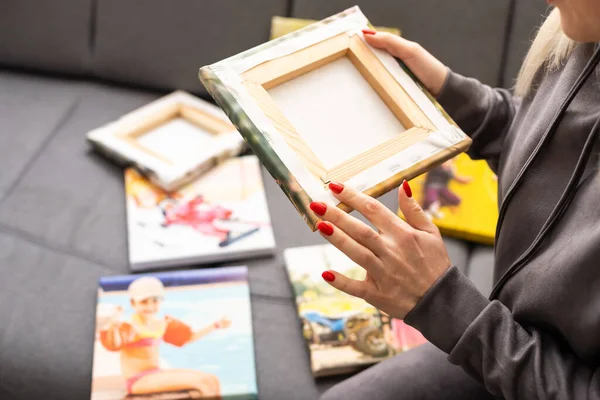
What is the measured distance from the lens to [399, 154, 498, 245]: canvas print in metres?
1.29

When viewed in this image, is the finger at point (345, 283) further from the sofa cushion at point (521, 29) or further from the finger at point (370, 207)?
the sofa cushion at point (521, 29)

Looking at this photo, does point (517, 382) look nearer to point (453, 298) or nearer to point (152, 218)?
point (453, 298)

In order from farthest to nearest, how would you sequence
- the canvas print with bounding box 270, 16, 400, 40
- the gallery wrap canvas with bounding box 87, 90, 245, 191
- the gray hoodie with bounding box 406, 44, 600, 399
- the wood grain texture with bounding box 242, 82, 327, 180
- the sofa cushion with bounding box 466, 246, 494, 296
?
the canvas print with bounding box 270, 16, 400, 40 < the gallery wrap canvas with bounding box 87, 90, 245, 191 < the sofa cushion with bounding box 466, 246, 494, 296 < the wood grain texture with bounding box 242, 82, 327, 180 < the gray hoodie with bounding box 406, 44, 600, 399

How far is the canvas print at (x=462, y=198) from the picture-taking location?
129 cm

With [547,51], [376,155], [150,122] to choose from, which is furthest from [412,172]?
[150,122]

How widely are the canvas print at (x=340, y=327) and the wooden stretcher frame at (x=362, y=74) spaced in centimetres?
39

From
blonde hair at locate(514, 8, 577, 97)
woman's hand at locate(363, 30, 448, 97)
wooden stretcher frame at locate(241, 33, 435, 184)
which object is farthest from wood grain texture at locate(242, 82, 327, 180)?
blonde hair at locate(514, 8, 577, 97)

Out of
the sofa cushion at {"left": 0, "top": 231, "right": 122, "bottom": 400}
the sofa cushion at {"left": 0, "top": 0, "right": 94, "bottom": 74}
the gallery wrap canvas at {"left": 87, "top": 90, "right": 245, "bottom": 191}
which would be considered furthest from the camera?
the sofa cushion at {"left": 0, "top": 0, "right": 94, "bottom": 74}

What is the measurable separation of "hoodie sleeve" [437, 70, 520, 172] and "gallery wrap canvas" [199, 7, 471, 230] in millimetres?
79

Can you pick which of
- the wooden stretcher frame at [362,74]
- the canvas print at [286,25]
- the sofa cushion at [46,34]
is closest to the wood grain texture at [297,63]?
the wooden stretcher frame at [362,74]

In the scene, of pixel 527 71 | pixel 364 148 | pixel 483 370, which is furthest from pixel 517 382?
pixel 527 71

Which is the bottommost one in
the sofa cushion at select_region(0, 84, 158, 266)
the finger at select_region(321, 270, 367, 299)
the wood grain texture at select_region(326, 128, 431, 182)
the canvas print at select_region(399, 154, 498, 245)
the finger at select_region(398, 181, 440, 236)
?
the finger at select_region(321, 270, 367, 299)

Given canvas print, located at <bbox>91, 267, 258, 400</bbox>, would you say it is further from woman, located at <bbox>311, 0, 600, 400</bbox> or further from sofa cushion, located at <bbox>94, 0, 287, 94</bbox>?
sofa cushion, located at <bbox>94, 0, 287, 94</bbox>

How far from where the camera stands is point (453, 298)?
2.49ft
